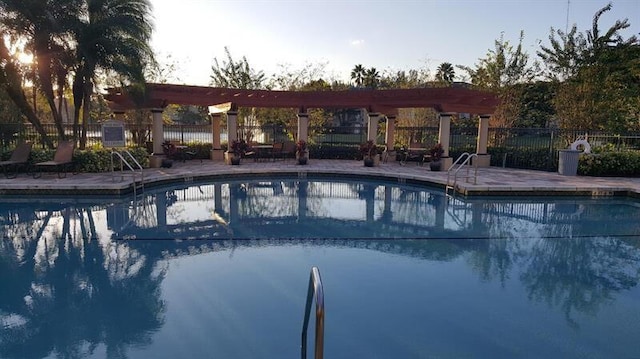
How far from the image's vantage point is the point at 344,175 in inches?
557

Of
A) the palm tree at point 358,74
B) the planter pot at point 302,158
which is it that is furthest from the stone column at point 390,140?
the palm tree at point 358,74

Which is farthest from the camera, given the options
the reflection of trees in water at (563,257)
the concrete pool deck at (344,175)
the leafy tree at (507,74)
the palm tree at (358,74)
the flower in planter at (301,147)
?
the palm tree at (358,74)

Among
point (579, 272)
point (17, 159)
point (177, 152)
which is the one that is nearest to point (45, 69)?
point (17, 159)

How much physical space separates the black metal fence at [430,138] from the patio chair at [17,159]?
1.44m

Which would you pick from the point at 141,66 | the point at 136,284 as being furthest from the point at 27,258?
the point at 141,66

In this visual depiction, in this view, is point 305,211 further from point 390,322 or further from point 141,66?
point 141,66

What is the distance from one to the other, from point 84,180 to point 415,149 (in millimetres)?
12010

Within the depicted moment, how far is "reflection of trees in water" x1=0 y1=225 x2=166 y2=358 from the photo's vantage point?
3.69 m

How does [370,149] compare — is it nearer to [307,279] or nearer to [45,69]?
[307,279]

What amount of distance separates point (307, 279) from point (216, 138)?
12.9 m

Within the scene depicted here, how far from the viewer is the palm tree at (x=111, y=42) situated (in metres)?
12.2

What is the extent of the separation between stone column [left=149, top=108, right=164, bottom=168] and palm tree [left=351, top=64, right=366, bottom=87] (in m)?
35.0

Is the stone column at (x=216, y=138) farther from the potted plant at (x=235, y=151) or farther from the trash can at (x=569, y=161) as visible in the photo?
the trash can at (x=569, y=161)

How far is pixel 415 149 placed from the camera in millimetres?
16188
